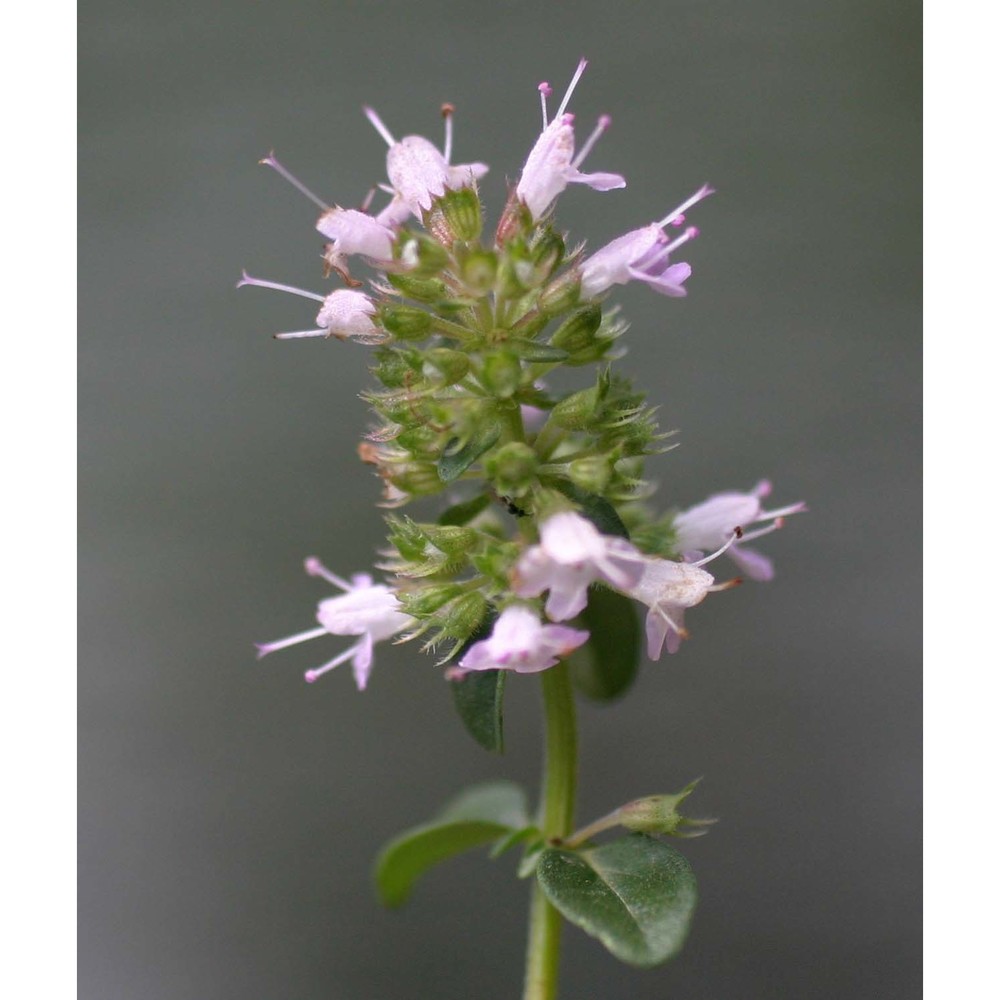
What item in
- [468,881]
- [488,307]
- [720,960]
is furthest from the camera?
[468,881]

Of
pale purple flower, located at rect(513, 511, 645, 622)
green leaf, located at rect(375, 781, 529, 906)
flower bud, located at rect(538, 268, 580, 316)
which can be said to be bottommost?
green leaf, located at rect(375, 781, 529, 906)

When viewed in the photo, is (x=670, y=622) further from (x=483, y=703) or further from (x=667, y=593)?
(x=483, y=703)

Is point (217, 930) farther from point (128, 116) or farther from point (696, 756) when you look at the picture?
point (128, 116)

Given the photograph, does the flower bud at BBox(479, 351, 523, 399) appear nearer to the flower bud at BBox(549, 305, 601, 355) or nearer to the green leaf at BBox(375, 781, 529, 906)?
the flower bud at BBox(549, 305, 601, 355)

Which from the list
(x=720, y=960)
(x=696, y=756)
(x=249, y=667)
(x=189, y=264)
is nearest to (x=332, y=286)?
(x=189, y=264)

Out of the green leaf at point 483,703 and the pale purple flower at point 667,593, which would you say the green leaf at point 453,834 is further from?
the pale purple flower at point 667,593

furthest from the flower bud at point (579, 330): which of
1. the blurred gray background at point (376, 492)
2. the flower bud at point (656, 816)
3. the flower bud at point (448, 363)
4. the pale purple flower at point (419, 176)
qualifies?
the blurred gray background at point (376, 492)

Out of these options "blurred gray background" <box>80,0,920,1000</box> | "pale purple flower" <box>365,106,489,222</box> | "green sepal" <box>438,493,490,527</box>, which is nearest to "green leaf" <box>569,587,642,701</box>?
"green sepal" <box>438,493,490,527</box>
